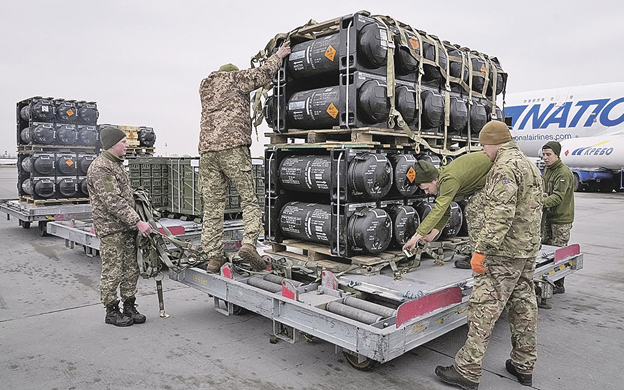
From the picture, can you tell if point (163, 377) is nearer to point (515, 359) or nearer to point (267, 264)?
point (267, 264)

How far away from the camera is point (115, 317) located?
5.11m

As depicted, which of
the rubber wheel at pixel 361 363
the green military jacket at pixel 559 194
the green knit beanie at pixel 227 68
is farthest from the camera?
the green military jacket at pixel 559 194

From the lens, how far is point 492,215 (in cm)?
358

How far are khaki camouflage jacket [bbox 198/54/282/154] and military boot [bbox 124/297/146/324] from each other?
181 cm

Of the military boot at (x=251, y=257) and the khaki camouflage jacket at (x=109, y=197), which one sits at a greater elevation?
the khaki camouflage jacket at (x=109, y=197)

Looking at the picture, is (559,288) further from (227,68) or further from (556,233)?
(227,68)

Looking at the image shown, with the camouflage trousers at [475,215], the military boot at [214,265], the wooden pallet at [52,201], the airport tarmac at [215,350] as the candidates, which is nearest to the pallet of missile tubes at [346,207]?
the camouflage trousers at [475,215]

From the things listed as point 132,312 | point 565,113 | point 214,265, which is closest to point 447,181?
point 214,265

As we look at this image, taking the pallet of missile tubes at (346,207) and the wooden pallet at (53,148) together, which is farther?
the wooden pallet at (53,148)

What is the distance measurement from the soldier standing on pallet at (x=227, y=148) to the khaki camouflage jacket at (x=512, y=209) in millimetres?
2454

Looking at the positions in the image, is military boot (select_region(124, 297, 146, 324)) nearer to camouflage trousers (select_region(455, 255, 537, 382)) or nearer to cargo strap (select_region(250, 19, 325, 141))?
cargo strap (select_region(250, 19, 325, 141))

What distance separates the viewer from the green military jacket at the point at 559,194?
246 inches

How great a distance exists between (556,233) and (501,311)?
11.3 feet

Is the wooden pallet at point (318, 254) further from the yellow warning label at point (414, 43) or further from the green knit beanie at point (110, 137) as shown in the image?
the yellow warning label at point (414, 43)
